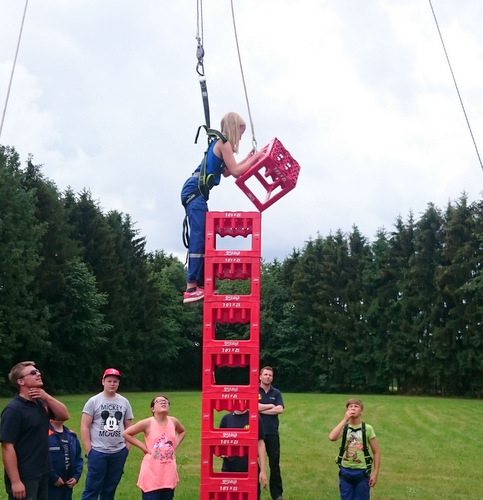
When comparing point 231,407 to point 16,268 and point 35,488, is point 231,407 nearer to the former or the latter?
point 35,488

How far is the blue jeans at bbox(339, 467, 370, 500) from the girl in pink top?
1.86m

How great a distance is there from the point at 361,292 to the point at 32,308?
89.9 ft

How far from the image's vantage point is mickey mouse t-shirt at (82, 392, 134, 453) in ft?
24.3

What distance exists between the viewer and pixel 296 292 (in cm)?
6075

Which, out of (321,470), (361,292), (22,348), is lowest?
(321,470)

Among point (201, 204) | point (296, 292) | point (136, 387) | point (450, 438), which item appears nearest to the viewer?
point (201, 204)

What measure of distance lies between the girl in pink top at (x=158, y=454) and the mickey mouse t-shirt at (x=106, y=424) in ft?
1.56

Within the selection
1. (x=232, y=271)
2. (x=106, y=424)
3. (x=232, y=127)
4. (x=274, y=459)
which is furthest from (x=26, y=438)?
(x=274, y=459)

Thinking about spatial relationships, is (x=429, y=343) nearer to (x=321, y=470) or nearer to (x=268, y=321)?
(x=268, y=321)

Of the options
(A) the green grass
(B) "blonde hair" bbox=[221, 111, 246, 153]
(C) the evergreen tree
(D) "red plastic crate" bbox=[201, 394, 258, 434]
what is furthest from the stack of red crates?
(C) the evergreen tree

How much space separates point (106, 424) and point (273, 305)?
5607 centimetres

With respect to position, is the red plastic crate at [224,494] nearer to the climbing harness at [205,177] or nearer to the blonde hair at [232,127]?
the climbing harness at [205,177]

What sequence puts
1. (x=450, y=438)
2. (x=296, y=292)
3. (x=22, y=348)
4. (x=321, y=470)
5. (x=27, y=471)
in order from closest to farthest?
(x=27, y=471) < (x=321, y=470) < (x=450, y=438) < (x=22, y=348) < (x=296, y=292)

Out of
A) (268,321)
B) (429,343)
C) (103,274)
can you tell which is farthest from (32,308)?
(429,343)
